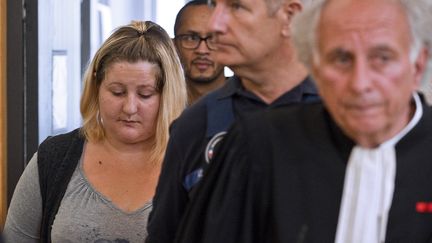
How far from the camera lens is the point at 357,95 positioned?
1.55 m

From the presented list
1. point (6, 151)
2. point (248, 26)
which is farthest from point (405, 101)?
point (6, 151)

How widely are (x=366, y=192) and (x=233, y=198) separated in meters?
0.25

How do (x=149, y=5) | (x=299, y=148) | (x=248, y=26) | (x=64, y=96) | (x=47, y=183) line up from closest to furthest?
(x=299, y=148) → (x=248, y=26) → (x=47, y=183) → (x=64, y=96) → (x=149, y=5)

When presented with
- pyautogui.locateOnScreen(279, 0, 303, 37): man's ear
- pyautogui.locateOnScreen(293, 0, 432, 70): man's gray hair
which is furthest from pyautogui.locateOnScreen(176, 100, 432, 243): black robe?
pyautogui.locateOnScreen(279, 0, 303, 37): man's ear

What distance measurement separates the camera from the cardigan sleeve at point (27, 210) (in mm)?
2664

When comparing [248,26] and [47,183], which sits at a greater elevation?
[248,26]

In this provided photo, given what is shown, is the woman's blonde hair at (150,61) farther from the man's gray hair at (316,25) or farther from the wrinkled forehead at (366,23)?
the wrinkled forehead at (366,23)

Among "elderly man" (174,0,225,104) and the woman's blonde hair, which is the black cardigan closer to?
the woman's blonde hair

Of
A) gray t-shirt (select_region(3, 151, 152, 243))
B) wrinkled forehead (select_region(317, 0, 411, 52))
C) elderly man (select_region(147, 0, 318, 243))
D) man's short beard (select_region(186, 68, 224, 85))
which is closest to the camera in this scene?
wrinkled forehead (select_region(317, 0, 411, 52))

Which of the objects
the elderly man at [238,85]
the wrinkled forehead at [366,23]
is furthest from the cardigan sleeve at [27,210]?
the wrinkled forehead at [366,23]

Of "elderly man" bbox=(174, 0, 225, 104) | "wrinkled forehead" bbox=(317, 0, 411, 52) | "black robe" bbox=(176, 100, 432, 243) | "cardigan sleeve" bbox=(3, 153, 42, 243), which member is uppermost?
"wrinkled forehead" bbox=(317, 0, 411, 52)

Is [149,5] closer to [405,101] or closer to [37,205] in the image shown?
[37,205]

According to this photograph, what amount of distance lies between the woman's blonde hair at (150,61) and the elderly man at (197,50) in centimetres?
53

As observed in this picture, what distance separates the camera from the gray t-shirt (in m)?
2.57
